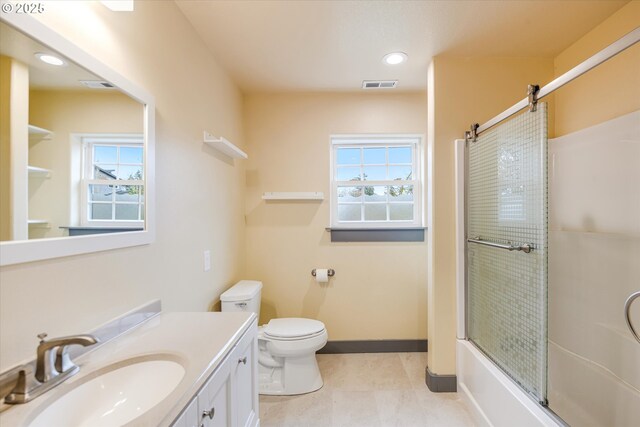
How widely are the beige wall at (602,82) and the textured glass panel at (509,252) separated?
1.89 ft

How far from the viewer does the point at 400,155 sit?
2.65m

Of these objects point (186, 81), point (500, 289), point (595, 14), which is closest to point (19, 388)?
point (186, 81)

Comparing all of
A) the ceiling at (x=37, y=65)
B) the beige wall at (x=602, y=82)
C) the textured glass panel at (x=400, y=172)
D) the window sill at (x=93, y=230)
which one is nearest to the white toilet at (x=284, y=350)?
the window sill at (x=93, y=230)

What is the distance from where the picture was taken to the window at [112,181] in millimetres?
952

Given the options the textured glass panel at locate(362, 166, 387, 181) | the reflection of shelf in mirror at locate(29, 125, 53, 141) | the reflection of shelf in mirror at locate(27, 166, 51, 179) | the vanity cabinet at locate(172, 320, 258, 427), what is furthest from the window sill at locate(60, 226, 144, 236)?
the textured glass panel at locate(362, 166, 387, 181)

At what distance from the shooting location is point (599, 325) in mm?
1499

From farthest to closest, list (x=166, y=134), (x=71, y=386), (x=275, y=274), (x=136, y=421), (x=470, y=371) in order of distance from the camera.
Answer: (x=275, y=274) < (x=470, y=371) < (x=166, y=134) < (x=71, y=386) < (x=136, y=421)

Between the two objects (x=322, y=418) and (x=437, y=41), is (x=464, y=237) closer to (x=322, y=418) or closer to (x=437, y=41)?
(x=437, y=41)

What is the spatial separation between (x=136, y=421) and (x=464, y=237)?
1.97m

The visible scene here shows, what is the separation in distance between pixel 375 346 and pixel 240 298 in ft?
4.44

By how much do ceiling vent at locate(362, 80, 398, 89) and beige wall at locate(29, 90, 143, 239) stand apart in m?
1.87

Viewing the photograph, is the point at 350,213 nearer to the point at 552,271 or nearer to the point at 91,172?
the point at 552,271

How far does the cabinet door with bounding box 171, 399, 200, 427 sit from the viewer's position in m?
0.67

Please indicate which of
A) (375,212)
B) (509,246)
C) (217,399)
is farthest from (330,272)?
(217,399)
